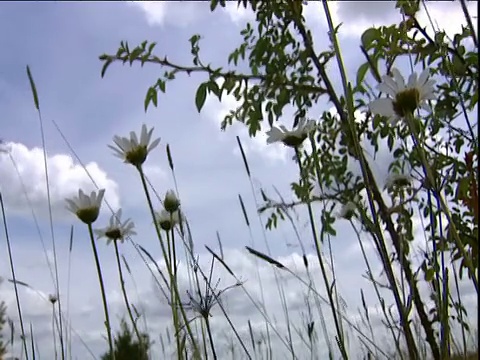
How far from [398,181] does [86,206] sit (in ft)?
3.57

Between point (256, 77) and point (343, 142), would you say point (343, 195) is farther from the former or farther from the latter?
point (256, 77)

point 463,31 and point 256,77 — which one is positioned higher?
point 256,77

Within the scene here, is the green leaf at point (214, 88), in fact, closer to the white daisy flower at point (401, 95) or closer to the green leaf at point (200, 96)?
the green leaf at point (200, 96)

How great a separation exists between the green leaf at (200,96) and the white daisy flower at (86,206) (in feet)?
1.43

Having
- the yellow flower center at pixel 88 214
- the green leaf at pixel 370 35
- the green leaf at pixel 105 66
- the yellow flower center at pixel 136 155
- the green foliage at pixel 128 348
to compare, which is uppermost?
the green leaf at pixel 105 66

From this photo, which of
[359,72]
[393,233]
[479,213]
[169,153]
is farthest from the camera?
[393,233]

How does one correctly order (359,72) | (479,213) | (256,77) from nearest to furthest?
(479,213), (359,72), (256,77)

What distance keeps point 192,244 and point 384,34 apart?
1.91 ft

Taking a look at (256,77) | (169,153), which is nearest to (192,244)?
(169,153)

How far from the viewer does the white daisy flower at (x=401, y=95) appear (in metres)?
0.83

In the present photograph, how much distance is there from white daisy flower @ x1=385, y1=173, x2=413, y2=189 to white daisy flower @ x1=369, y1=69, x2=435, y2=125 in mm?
1197

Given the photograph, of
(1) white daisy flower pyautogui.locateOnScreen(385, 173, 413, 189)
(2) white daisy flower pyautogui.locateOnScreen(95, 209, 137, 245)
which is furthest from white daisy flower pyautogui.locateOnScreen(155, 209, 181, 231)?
(1) white daisy flower pyautogui.locateOnScreen(385, 173, 413, 189)

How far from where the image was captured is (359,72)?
3.87 ft

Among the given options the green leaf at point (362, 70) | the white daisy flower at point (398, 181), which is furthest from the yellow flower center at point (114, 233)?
the white daisy flower at point (398, 181)
